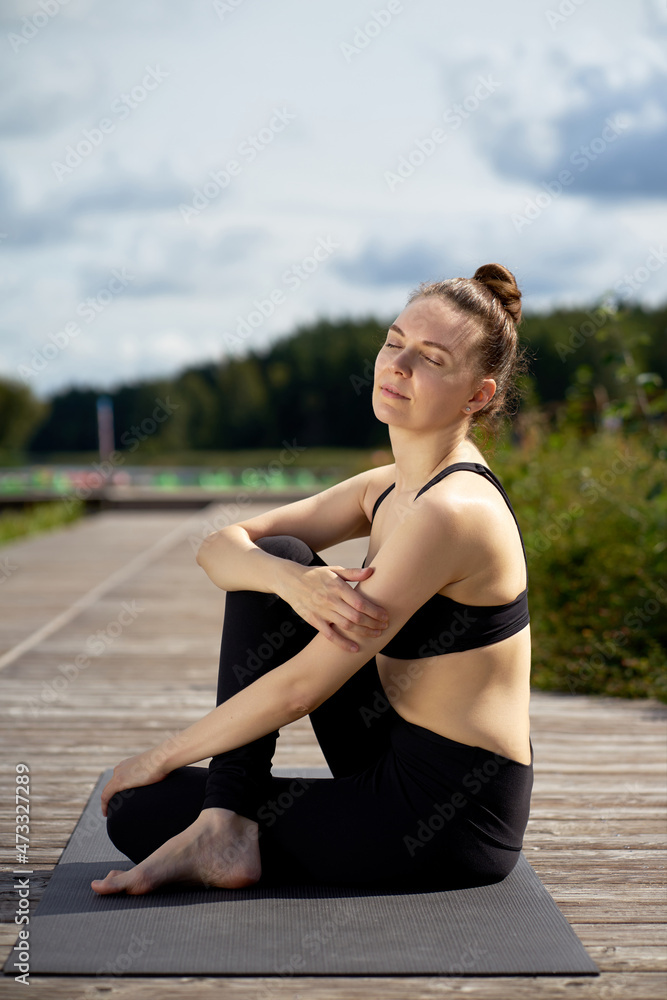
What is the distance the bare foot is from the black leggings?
0.03m

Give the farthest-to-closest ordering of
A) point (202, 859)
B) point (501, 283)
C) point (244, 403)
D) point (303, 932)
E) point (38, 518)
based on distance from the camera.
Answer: point (244, 403) < point (38, 518) < point (501, 283) < point (202, 859) < point (303, 932)

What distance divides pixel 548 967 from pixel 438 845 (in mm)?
297

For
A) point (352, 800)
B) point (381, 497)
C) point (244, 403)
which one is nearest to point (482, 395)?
point (381, 497)

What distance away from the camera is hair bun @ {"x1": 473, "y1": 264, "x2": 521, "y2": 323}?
1.83 m

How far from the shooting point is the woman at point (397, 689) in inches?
66.1

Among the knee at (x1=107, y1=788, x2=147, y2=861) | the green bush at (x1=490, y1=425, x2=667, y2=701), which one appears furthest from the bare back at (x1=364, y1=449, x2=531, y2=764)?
the green bush at (x1=490, y1=425, x2=667, y2=701)

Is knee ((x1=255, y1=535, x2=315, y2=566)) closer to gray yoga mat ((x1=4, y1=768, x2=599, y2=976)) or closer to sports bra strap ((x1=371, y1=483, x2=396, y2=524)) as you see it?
sports bra strap ((x1=371, y1=483, x2=396, y2=524))

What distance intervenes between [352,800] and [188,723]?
1.47 metres

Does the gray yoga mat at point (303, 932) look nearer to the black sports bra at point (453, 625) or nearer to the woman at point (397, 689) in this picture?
the woman at point (397, 689)

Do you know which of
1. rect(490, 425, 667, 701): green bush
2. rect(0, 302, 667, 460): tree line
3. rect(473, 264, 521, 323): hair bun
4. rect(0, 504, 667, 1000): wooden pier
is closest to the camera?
rect(0, 504, 667, 1000): wooden pier

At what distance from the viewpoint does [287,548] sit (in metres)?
1.91

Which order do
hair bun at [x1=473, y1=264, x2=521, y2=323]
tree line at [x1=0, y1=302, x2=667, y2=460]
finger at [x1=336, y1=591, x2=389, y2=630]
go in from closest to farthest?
finger at [x1=336, y1=591, x2=389, y2=630], hair bun at [x1=473, y1=264, x2=521, y2=323], tree line at [x1=0, y1=302, x2=667, y2=460]

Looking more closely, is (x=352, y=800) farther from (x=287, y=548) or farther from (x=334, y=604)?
(x=287, y=548)

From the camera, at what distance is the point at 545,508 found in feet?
17.7
